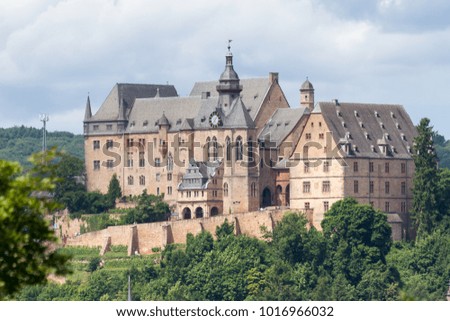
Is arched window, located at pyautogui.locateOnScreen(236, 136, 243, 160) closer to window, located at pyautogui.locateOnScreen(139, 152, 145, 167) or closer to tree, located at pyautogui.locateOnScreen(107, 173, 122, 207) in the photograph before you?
window, located at pyautogui.locateOnScreen(139, 152, 145, 167)

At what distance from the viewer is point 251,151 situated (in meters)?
92.5

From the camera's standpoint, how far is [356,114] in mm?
91938

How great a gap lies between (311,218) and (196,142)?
10.2 meters

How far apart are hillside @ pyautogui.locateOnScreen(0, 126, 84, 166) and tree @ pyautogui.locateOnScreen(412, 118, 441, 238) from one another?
240ft

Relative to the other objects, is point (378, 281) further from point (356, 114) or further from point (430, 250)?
point (356, 114)

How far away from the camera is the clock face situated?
94562mm

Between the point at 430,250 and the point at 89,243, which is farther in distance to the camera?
the point at 89,243

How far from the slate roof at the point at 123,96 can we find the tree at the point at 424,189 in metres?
21.1

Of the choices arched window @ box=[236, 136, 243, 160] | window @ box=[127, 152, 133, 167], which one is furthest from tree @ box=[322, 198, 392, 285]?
window @ box=[127, 152, 133, 167]

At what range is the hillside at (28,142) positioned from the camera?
542 feet

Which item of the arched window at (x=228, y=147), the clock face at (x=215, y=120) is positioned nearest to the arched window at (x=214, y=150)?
the clock face at (x=215, y=120)

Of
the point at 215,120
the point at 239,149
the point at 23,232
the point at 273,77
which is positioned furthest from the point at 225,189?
the point at 23,232
